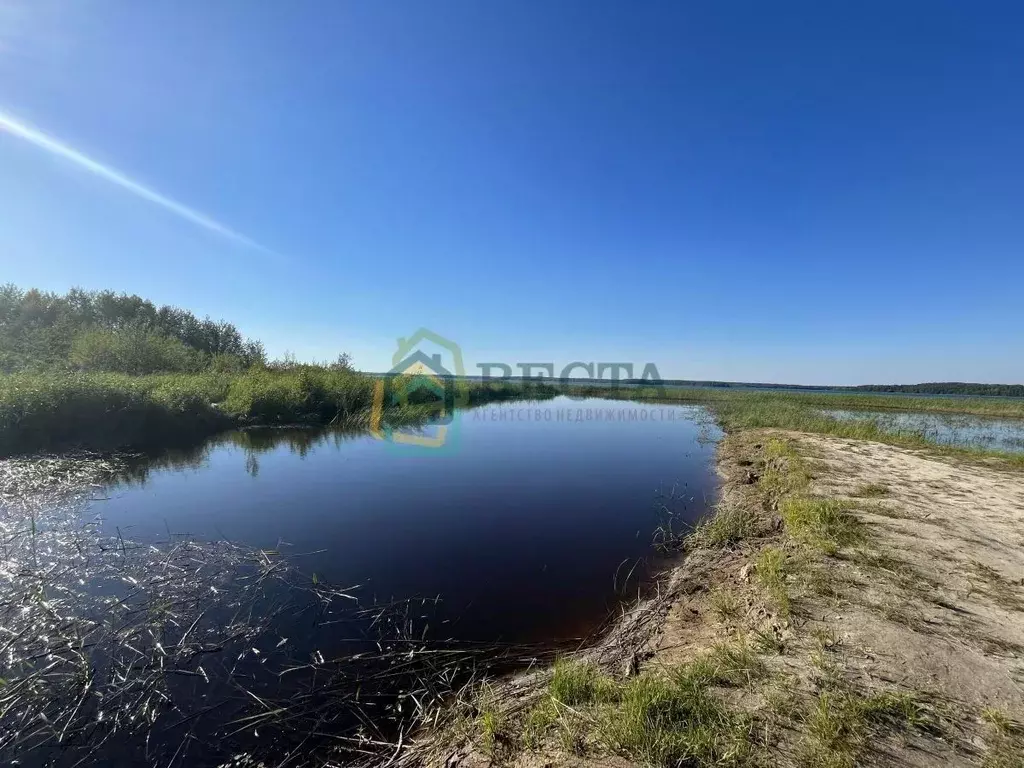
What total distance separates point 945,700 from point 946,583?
2.57m

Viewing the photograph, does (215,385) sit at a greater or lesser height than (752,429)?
greater

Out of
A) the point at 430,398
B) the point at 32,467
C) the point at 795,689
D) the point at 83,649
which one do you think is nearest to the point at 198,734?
the point at 83,649

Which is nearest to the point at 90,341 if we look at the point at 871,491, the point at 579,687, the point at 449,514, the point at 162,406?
the point at 162,406

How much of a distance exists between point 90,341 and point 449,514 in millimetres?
26961

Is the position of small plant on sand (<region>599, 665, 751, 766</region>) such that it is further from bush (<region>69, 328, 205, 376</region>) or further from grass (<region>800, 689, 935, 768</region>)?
bush (<region>69, 328, 205, 376</region>)

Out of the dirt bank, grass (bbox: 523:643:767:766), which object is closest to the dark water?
the dirt bank

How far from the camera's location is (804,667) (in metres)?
3.11

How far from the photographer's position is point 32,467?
31.7 ft

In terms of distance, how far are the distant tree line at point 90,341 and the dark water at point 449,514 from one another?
14.1 m

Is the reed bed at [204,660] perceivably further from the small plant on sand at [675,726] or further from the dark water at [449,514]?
the small plant on sand at [675,726]

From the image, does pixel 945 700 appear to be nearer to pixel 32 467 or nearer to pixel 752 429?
pixel 32 467

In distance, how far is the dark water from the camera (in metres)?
5.39

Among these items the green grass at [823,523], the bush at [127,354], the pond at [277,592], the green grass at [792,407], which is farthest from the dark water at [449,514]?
the bush at [127,354]

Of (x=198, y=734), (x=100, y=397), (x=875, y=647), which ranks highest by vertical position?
(x=100, y=397)
